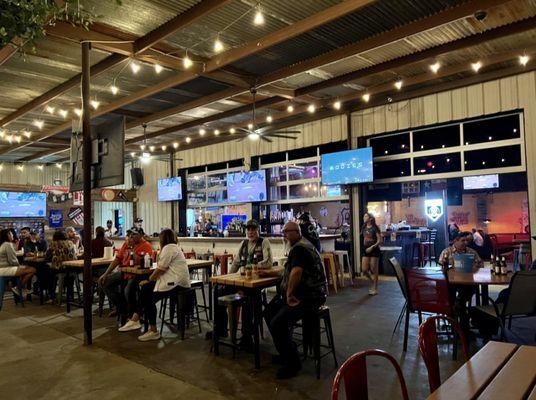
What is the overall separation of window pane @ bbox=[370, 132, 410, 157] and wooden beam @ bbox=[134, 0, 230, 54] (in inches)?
211

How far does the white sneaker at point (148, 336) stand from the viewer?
5.08m

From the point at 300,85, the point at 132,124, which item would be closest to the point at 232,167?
the point at 132,124

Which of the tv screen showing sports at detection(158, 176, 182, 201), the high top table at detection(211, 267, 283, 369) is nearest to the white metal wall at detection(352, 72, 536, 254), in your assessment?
the high top table at detection(211, 267, 283, 369)

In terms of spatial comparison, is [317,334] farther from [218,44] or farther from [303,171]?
[303,171]

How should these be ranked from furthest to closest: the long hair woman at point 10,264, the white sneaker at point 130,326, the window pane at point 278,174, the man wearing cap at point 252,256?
the window pane at point 278,174 < the long hair woman at point 10,264 < the white sneaker at point 130,326 < the man wearing cap at point 252,256

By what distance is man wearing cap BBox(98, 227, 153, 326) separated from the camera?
221 inches

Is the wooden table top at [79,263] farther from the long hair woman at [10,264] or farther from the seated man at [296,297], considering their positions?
the seated man at [296,297]

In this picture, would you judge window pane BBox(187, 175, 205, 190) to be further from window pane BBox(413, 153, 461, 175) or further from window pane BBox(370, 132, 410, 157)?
window pane BBox(413, 153, 461, 175)

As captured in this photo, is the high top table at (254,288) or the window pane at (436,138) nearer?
the high top table at (254,288)

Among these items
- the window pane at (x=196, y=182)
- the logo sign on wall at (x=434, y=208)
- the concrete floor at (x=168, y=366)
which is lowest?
the concrete floor at (x=168, y=366)

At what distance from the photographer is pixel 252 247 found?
17.3 ft

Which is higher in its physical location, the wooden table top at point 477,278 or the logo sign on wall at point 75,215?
the logo sign on wall at point 75,215

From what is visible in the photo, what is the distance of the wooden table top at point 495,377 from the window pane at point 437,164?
22.9 feet

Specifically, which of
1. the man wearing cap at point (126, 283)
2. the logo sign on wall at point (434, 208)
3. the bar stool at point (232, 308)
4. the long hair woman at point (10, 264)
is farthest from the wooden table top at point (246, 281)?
the logo sign on wall at point (434, 208)
